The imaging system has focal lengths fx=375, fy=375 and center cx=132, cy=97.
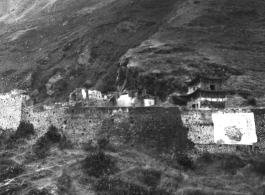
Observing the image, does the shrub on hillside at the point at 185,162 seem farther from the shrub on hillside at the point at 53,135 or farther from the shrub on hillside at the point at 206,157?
the shrub on hillside at the point at 53,135

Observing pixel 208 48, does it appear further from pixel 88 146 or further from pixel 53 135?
pixel 53 135

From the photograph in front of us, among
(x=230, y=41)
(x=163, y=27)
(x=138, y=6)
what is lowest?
(x=230, y=41)

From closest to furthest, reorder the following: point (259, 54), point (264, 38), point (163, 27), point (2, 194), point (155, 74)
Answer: point (2, 194), point (155, 74), point (259, 54), point (264, 38), point (163, 27)

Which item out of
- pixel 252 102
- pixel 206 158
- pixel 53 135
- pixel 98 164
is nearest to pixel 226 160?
pixel 206 158

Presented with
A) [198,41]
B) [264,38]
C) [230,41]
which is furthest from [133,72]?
[264,38]

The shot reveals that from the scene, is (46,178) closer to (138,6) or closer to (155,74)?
(155,74)

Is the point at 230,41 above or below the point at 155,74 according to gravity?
above

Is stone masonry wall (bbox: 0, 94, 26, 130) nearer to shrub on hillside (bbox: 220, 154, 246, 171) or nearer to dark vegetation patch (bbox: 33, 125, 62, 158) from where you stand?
dark vegetation patch (bbox: 33, 125, 62, 158)
